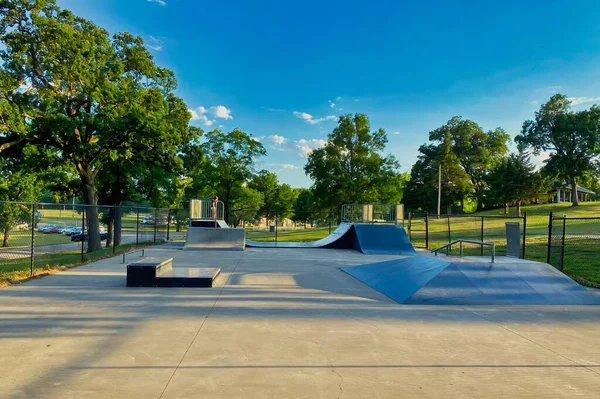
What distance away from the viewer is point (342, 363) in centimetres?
429

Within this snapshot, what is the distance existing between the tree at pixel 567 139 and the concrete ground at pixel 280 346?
56140 millimetres

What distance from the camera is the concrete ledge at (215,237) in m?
19.9

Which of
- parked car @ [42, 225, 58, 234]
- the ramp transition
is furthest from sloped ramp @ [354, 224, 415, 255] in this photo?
parked car @ [42, 225, 58, 234]

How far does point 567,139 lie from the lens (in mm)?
53000

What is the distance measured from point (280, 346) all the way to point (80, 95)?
21712mm

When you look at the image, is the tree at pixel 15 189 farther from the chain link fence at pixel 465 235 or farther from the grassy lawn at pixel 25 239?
the chain link fence at pixel 465 235

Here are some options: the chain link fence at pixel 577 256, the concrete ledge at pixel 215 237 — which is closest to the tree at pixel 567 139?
the chain link fence at pixel 577 256

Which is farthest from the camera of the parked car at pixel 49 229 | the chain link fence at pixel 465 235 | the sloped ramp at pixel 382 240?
the sloped ramp at pixel 382 240

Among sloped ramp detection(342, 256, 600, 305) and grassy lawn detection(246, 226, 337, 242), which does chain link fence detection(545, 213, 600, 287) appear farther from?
grassy lawn detection(246, 226, 337, 242)

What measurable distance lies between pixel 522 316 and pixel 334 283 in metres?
4.38

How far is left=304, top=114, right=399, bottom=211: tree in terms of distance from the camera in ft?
127

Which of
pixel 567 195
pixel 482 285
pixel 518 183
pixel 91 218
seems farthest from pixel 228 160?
pixel 567 195

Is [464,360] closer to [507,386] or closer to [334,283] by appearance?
[507,386]

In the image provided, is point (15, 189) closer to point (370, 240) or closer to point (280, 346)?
point (370, 240)
